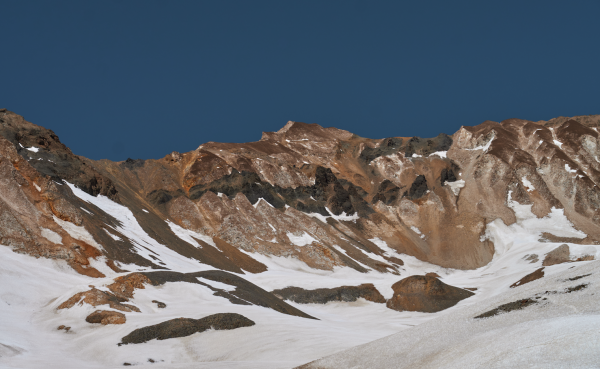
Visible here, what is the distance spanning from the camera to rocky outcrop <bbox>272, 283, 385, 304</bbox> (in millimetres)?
58812

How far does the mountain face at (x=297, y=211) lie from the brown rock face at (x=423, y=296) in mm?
313

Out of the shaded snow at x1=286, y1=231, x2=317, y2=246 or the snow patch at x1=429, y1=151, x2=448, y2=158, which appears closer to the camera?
the shaded snow at x1=286, y1=231, x2=317, y2=246

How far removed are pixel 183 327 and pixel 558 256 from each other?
252 feet

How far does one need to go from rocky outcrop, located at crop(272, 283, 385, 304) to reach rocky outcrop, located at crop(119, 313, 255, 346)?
32.3 metres

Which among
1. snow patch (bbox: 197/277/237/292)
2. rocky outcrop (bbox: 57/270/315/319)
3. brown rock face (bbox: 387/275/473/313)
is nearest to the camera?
rocky outcrop (bbox: 57/270/315/319)

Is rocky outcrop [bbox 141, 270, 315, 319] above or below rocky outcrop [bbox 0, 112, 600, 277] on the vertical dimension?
below

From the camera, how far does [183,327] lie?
1054 inches

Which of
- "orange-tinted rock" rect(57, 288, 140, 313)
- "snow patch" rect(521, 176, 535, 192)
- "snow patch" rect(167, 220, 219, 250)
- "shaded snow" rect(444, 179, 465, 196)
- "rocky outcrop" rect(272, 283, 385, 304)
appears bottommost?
"rocky outcrop" rect(272, 283, 385, 304)

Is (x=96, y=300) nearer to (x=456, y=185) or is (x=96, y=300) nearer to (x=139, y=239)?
(x=139, y=239)

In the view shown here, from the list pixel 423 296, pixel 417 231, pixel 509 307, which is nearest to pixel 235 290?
pixel 423 296

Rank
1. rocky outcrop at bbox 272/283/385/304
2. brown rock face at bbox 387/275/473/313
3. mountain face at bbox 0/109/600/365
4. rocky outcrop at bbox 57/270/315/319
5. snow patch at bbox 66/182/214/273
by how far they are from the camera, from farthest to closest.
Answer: snow patch at bbox 66/182/214/273
rocky outcrop at bbox 272/283/385/304
brown rock face at bbox 387/275/473/313
mountain face at bbox 0/109/600/365
rocky outcrop at bbox 57/270/315/319

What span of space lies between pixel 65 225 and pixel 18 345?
110ft

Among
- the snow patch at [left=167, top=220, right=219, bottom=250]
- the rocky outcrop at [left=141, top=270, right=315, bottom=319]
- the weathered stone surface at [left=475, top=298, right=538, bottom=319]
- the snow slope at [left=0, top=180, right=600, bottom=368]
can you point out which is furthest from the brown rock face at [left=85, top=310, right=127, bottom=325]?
the snow patch at [left=167, top=220, right=219, bottom=250]

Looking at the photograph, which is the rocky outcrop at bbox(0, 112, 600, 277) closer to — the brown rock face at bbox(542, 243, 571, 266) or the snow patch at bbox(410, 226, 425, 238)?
the snow patch at bbox(410, 226, 425, 238)
